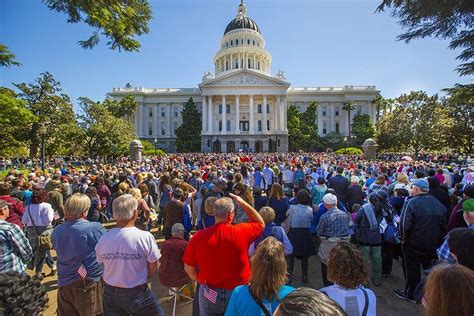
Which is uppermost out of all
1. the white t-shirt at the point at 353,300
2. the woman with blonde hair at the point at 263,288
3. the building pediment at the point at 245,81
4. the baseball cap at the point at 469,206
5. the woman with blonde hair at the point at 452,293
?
the building pediment at the point at 245,81

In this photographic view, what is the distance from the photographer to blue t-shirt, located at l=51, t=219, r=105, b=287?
338cm

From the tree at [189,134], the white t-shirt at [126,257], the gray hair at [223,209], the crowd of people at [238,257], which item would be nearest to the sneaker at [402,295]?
the crowd of people at [238,257]

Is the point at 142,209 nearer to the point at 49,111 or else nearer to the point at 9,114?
the point at 9,114

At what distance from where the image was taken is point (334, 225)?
4.86m

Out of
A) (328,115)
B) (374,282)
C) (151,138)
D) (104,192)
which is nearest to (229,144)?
(151,138)

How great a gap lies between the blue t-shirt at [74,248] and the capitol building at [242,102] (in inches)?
2257

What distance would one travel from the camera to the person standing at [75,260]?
133 inches

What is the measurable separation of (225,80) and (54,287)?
6127cm

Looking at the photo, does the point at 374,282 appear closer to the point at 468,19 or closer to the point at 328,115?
the point at 468,19

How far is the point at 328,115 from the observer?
7219 centimetres

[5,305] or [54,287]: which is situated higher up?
[5,305]

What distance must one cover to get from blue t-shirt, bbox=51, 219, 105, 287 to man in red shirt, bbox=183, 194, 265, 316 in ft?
4.49

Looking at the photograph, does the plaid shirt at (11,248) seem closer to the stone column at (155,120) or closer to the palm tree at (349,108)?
the palm tree at (349,108)

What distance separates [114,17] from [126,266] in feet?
15.5
